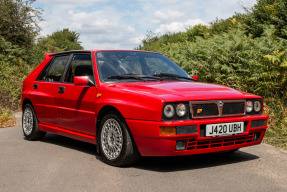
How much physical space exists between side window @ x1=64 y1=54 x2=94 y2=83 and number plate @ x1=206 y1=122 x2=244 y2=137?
224 cm

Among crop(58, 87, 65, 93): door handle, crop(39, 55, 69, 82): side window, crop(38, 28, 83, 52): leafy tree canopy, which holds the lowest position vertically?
crop(58, 87, 65, 93): door handle

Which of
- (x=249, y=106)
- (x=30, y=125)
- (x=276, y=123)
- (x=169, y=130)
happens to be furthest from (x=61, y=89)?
(x=276, y=123)

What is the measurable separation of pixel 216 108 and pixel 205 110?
0.59 feet

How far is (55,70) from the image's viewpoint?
7703 millimetres

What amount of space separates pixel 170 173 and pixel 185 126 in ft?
2.19

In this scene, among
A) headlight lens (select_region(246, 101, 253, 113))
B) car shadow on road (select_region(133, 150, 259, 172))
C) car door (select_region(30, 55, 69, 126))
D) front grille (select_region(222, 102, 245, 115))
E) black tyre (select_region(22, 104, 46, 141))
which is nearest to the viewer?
front grille (select_region(222, 102, 245, 115))

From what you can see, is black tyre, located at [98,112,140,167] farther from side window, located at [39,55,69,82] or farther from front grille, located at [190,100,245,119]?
side window, located at [39,55,69,82]

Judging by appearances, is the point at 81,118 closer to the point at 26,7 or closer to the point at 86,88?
the point at 86,88

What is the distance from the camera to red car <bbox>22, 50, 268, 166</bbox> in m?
5.14

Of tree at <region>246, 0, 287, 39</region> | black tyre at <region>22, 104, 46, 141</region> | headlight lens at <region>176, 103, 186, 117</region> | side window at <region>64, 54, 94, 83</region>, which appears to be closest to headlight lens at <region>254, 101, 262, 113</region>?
headlight lens at <region>176, 103, 186, 117</region>

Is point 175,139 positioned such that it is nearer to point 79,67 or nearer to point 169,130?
point 169,130

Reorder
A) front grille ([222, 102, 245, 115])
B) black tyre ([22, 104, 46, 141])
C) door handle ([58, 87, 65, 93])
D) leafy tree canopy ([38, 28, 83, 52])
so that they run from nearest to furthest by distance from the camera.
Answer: front grille ([222, 102, 245, 115]) → door handle ([58, 87, 65, 93]) → black tyre ([22, 104, 46, 141]) → leafy tree canopy ([38, 28, 83, 52])

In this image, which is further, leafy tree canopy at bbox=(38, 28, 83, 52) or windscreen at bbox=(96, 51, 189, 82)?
leafy tree canopy at bbox=(38, 28, 83, 52)

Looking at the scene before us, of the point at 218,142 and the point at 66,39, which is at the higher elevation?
the point at 66,39
